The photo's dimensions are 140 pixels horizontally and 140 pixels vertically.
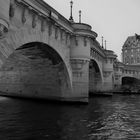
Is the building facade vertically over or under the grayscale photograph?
over

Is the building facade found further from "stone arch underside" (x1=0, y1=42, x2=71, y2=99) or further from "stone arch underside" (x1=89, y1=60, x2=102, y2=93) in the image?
"stone arch underside" (x1=0, y1=42, x2=71, y2=99)

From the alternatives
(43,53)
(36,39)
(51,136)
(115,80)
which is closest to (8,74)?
(43,53)

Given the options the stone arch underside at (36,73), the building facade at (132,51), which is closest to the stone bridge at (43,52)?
the stone arch underside at (36,73)

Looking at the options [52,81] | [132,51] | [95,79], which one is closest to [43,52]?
[52,81]

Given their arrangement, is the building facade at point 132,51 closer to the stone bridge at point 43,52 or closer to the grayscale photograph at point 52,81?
the grayscale photograph at point 52,81

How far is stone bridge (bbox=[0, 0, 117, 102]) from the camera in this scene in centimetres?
1241

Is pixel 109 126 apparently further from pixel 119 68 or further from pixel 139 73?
pixel 139 73

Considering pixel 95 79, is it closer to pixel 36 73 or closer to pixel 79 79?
pixel 36 73

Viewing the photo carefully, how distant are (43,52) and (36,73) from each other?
22.9 ft

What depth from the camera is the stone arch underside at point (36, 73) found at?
21.7 meters

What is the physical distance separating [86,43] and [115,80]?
148ft

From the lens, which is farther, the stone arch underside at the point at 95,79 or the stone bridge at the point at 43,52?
the stone arch underside at the point at 95,79

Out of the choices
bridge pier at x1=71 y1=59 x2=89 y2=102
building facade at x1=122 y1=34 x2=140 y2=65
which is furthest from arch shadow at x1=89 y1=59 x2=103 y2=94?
building facade at x1=122 y1=34 x2=140 y2=65

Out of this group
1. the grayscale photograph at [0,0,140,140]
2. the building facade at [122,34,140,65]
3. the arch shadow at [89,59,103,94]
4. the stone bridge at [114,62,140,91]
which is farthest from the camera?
the building facade at [122,34,140,65]
